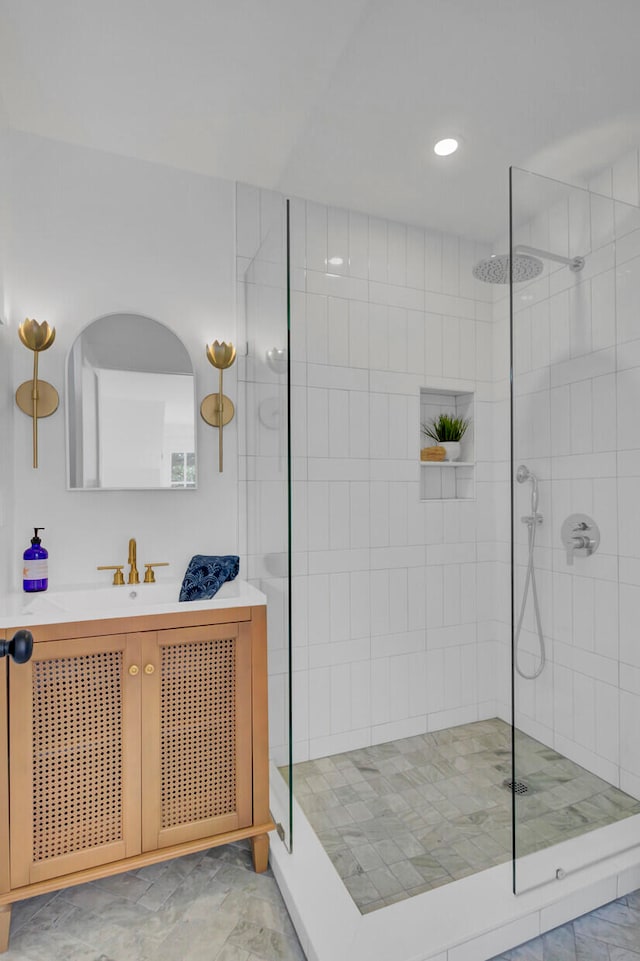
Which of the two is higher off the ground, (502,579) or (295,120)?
(295,120)

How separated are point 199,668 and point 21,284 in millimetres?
1521

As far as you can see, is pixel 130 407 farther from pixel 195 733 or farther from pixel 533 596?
pixel 533 596

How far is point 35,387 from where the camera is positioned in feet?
6.25

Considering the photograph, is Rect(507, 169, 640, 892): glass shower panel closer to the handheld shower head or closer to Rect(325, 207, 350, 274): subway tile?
the handheld shower head

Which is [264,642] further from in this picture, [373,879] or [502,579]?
[502,579]

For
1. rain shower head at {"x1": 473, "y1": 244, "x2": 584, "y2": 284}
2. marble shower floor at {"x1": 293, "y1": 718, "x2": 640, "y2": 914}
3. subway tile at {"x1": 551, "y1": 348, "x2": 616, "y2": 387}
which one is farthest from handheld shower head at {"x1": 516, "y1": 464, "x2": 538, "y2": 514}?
marble shower floor at {"x1": 293, "y1": 718, "x2": 640, "y2": 914}

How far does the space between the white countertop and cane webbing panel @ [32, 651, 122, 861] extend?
0.43 ft

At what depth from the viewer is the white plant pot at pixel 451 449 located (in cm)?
266

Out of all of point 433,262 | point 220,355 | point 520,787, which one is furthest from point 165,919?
point 433,262

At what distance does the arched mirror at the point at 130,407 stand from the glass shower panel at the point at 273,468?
0.93ft

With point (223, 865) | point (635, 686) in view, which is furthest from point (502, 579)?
point (223, 865)

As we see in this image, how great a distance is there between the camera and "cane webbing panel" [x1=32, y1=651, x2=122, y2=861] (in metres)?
1.50

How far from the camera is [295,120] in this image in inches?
76.7

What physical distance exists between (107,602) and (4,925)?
90 centimetres
